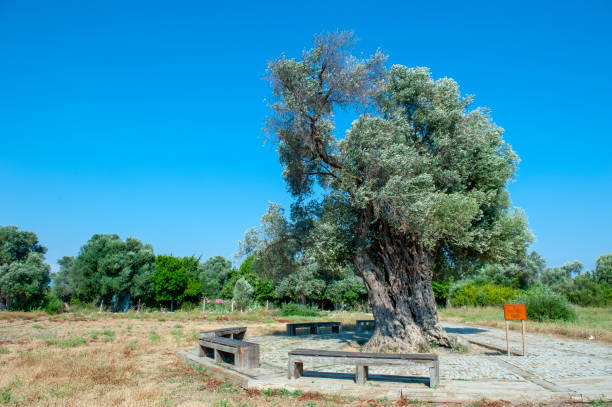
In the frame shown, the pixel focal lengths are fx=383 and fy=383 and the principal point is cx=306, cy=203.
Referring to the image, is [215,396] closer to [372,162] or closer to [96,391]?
[96,391]

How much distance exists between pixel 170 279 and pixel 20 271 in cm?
1524

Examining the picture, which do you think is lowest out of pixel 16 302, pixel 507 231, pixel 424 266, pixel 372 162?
pixel 16 302

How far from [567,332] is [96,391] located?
18.6 metres

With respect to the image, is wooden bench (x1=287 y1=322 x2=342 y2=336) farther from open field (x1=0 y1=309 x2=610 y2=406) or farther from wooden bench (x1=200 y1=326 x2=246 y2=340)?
open field (x1=0 y1=309 x2=610 y2=406)

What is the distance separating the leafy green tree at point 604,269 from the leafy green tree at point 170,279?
4676 centimetres

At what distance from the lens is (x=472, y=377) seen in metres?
7.88

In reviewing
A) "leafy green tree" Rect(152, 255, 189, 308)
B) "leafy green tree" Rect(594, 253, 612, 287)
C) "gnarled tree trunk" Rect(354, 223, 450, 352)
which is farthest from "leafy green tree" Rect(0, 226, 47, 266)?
"leafy green tree" Rect(594, 253, 612, 287)

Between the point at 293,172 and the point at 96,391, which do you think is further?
the point at 293,172

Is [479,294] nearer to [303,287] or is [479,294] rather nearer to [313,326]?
[303,287]

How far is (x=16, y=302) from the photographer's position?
Result: 38625 mm

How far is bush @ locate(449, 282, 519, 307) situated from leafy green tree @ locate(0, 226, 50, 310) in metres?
43.0

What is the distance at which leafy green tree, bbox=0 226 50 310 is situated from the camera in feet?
122

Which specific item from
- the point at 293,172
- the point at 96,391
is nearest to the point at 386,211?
the point at 293,172

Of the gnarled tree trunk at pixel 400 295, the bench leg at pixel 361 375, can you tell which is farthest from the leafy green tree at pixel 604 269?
the bench leg at pixel 361 375
